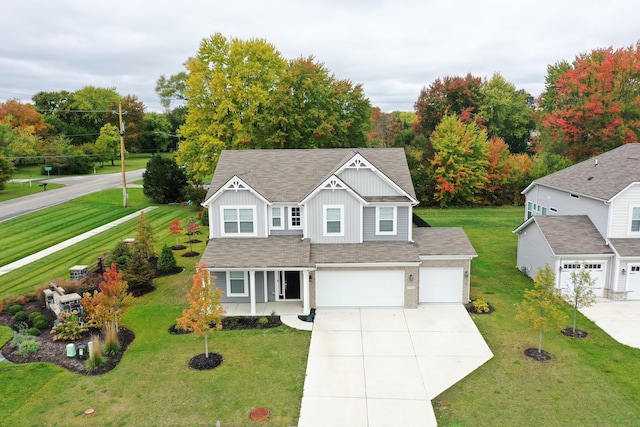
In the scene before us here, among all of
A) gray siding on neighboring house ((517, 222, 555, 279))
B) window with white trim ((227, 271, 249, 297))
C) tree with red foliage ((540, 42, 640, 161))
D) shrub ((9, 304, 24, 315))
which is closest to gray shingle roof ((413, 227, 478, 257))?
gray siding on neighboring house ((517, 222, 555, 279))

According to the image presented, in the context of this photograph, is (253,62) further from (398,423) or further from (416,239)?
(398,423)

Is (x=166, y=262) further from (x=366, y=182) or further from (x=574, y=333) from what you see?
(x=574, y=333)

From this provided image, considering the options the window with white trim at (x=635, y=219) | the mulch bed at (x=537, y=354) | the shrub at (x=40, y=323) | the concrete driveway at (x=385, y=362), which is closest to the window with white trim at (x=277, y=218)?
the concrete driveway at (x=385, y=362)

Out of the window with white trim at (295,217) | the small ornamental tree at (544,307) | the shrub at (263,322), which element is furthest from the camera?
the window with white trim at (295,217)

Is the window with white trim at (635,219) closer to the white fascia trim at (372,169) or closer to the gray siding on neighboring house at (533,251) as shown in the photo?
the gray siding on neighboring house at (533,251)

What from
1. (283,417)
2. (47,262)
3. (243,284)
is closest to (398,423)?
(283,417)

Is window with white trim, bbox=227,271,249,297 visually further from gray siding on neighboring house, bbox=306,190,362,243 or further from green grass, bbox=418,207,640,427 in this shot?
green grass, bbox=418,207,640,427
